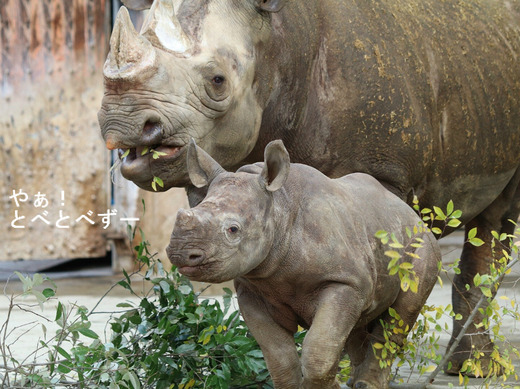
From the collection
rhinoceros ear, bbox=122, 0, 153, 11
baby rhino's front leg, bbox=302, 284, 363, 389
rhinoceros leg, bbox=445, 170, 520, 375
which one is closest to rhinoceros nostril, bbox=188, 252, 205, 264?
baby rhino's front leg, bbox=302, 284, 363, 389

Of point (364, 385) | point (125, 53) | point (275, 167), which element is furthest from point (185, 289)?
point (275, 167)

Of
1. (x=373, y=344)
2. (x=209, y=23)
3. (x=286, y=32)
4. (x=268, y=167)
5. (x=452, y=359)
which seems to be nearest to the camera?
(x=268, y=167)

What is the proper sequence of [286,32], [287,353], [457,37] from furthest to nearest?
[457,37] → [286,32] → [287,353]

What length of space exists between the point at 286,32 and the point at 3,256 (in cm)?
477

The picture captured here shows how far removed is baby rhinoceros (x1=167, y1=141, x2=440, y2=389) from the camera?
284 cm

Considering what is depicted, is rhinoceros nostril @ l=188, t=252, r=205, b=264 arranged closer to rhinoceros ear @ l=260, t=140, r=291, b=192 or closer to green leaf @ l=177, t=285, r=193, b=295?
rhinoceros ear @ l=260, t=140, r=291, b=192

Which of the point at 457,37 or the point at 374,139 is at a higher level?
the point at 457,37

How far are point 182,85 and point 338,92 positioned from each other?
31.0 inches

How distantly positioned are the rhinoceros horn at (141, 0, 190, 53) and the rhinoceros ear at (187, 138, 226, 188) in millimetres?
749

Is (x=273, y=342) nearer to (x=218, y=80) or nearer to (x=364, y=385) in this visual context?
(x=364, y=385)

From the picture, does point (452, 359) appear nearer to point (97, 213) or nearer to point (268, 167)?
point (268, 167)

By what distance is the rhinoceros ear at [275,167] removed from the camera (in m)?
2.99

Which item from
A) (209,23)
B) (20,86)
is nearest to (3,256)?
(20,86)

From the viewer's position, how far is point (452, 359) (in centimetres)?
511
